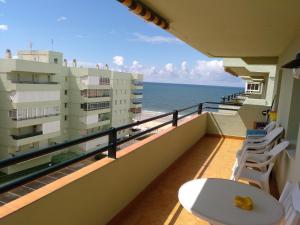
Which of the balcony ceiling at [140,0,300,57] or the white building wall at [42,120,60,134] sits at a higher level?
the balcony ceiling at [140,0,300,57]

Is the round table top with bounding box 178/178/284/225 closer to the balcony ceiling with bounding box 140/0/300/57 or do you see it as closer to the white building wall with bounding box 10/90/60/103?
the balcony ceiling with bounding box 140/0/300/57

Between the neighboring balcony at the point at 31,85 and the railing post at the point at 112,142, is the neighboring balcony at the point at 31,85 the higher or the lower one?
the lower one

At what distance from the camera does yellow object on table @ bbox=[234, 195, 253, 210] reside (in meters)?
1.78

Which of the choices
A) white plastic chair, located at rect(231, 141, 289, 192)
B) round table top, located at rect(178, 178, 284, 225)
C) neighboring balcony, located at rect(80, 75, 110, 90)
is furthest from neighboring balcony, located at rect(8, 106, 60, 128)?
round table top, located at rect(178, 178, 284, 225)

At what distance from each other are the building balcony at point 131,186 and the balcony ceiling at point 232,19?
168 centimetres

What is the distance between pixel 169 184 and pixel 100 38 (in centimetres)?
9158

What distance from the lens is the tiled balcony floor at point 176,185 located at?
2.74 meters

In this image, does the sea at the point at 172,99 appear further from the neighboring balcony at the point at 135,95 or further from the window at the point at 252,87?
the window at the point at 252,87

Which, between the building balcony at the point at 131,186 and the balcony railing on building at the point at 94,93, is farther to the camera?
the balcony railing on building at the point at 94,93

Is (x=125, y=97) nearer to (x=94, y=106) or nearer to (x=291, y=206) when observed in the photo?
(x=94, y=106)

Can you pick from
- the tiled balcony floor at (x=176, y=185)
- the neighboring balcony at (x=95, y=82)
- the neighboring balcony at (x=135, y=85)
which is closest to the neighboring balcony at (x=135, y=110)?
the neighboring balcony at (x=135, y=85)

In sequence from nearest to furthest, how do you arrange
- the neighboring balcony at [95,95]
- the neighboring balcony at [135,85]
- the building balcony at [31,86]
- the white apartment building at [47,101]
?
the building balcony at [31,86]
the white apartment building at [47,101]
the neighboring balcony at [95,95]
the neighboring balcony at [135,85]

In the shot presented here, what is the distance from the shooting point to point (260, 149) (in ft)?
13.1

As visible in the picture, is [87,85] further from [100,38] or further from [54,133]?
[100,38]
